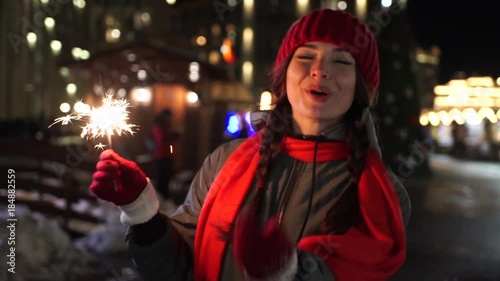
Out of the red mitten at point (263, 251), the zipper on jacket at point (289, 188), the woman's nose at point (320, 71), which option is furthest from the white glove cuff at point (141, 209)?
the woman's nose at point (320, 71)

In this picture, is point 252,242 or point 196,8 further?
point 196,8

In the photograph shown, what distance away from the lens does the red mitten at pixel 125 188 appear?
1.96 metres

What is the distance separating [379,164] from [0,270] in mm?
5060

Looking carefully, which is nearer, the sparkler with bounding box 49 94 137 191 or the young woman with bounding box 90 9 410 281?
the young woman with bounding box 90 9 410 281

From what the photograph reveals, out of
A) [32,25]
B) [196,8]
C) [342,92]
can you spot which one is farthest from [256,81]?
[342,92]

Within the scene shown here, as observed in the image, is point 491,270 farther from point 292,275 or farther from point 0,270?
point 292,275

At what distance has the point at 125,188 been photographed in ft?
6.69

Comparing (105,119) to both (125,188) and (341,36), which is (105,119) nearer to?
(125,188)

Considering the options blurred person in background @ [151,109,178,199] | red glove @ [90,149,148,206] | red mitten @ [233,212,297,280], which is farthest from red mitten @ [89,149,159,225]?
blurred person in background @ [151,109,178,199]

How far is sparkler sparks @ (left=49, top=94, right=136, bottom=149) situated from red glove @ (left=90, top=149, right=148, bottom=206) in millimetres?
115

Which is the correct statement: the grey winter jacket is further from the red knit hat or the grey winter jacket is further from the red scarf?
the red knit hat

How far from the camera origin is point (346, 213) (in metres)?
2.08

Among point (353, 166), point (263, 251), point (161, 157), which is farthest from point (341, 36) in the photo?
point (161, 157)

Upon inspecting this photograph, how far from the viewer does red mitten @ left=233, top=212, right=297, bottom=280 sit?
1.83 m
